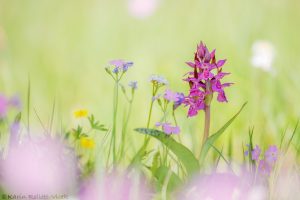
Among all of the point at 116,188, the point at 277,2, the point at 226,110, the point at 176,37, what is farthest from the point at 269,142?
the point at 277,2

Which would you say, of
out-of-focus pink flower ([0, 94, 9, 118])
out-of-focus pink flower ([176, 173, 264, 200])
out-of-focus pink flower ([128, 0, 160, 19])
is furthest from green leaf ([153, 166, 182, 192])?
out-of-focus pink flower ([128, 0, 160, 19])

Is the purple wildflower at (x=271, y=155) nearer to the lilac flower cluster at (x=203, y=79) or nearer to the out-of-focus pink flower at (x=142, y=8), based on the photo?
the lilac flower cluster at (x=203, y=79)

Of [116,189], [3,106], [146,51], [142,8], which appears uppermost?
[142,8]

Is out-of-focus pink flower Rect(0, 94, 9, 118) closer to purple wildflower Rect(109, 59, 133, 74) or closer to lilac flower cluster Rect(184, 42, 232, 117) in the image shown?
purple wildflower Rect(109, 59, 133, 74)

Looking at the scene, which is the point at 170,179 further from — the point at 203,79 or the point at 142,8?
the point at 142,8

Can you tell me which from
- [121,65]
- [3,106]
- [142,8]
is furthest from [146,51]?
[121,65]

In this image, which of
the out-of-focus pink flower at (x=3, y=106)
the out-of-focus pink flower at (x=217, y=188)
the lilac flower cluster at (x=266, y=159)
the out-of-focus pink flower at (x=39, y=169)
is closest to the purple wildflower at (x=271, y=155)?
the lilac flower cluster at (x=266, y=159)
